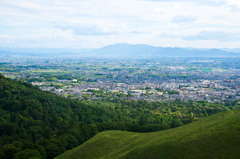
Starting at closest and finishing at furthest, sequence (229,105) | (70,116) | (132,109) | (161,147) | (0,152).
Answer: (161,147)
(0,152)
(70,116)
(132,109)
(229,105)

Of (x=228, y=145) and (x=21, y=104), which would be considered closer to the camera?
(x=228, y=145)

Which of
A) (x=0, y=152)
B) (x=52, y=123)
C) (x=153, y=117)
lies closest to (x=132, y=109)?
(x=153, y=117)

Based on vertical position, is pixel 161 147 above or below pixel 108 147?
above

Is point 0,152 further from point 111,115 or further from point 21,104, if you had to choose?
point 111,115

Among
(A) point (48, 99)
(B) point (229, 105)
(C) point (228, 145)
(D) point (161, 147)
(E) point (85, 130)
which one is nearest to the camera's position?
(C) point (228, 145)

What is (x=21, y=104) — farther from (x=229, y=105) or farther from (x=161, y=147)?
(x=229, y=105)

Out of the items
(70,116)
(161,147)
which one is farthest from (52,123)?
(161,147)
